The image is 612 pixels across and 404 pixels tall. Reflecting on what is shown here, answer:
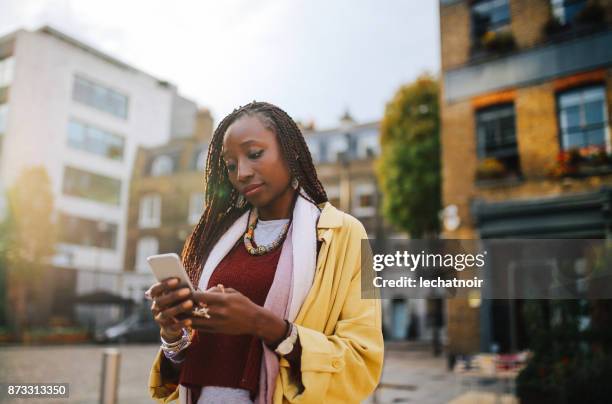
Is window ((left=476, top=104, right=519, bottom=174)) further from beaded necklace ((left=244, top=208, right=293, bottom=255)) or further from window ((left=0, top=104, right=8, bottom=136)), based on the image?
beaded necklace ((left=244, top=208, right=293, bottom=255))

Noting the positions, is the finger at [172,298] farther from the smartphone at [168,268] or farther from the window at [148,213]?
the window at [148,213]

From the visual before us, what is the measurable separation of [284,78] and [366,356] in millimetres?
3320

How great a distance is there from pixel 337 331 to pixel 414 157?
16574 mm

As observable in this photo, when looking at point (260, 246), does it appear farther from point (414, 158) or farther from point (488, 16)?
point (414, 158)

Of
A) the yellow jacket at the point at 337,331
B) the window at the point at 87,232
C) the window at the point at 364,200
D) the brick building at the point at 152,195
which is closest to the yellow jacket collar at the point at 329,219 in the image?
the yellow jacket at the point at 337,331

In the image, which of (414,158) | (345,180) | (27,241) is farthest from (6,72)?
(345,180)

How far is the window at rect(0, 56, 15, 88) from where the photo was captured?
5363 mm

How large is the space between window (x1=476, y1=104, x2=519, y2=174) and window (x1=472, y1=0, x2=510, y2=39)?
147 centimetres

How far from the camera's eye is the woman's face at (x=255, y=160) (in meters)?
1.47

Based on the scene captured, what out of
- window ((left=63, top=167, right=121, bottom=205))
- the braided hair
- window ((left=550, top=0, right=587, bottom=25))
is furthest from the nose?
window ((left=550, top=0, right=587, bottom=25))

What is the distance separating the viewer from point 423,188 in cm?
1766

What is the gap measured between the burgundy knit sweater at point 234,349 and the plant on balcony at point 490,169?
8953 mm

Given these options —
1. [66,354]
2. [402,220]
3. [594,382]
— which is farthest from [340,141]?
[594,382]

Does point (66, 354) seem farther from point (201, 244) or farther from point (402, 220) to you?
Answer: point (201, 244)
